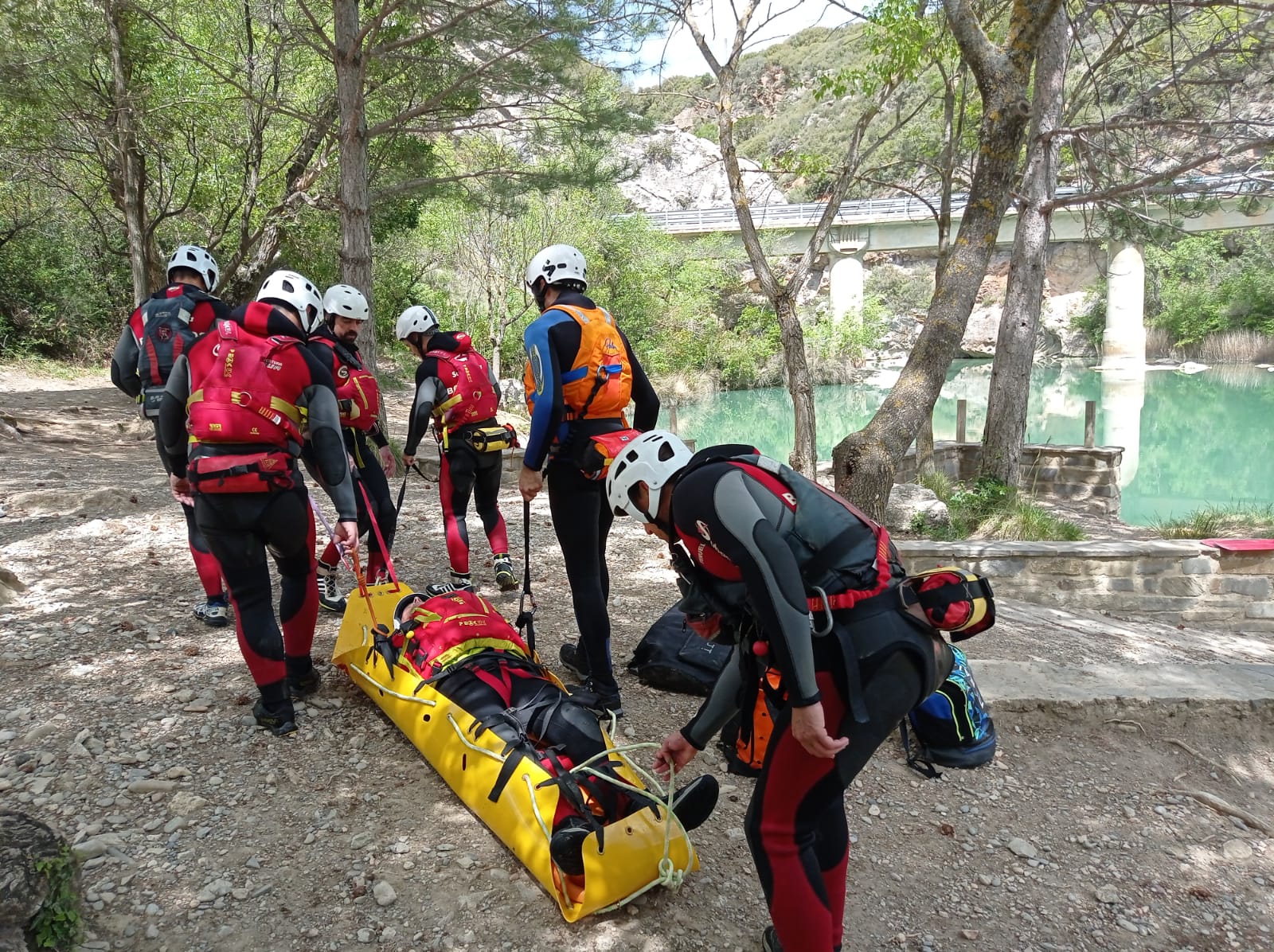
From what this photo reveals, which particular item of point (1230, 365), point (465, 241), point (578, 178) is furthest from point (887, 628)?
point (1230, 365)

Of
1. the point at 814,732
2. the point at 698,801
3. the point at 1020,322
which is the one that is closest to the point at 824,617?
the point at 814,732

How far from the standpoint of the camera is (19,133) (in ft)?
37.9

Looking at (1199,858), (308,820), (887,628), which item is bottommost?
(1199,858)

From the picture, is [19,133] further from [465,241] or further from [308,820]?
[308,820]

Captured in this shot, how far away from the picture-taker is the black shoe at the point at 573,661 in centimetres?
406

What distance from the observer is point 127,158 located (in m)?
11.7

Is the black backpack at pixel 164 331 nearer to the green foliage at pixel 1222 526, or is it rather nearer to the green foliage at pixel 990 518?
the green foliage at pixel 990 518

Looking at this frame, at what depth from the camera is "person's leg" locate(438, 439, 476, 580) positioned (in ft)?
16.6

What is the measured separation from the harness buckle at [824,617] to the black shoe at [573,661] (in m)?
2.20

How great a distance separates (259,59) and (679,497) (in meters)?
13.9

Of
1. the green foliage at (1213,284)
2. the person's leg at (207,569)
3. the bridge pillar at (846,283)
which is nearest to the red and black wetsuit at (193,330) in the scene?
the person's leg at (207,569)

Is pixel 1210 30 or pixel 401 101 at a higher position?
pixel 1210 30

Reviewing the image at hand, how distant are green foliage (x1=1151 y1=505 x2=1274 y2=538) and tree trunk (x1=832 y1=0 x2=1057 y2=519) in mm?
5252

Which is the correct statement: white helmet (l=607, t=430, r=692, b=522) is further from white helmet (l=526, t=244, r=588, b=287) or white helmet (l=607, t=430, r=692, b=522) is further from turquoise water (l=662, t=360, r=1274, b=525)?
turquoise water (l=662, t=360, r=1274, b=525)
